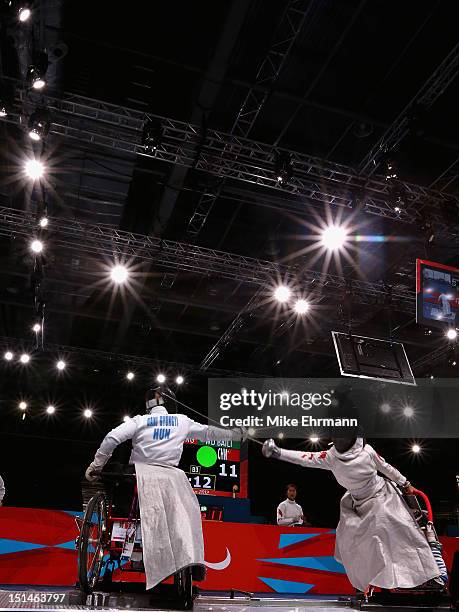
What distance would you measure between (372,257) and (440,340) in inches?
163

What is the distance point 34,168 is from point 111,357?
693cm

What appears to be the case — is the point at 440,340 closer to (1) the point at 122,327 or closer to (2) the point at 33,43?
(1) the point at 122,327

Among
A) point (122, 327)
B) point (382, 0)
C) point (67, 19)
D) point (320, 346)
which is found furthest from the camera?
point (320, 346)

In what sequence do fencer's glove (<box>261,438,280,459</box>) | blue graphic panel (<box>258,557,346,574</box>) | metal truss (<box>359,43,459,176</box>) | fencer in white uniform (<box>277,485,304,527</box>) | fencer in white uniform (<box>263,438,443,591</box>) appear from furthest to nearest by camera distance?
fencer in white uniform (<box>277,485,304,527</box>) → metal truss (<box>359,43,459,176</box>) → blue graphic panel (<box>258,557,346,574</box>) → fencer's glove (<box>261,438,280,459</box>) → fencer in white uniform (<box>263,438,443,591</box>)

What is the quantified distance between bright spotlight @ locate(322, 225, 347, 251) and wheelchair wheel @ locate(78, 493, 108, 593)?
646 centimetres

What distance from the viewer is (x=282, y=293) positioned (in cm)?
1074

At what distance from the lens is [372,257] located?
10.3 meters

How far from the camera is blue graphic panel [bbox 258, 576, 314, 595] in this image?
6410 millimetres

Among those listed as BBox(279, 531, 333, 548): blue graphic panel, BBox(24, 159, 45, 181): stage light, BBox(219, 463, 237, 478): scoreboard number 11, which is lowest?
BBox(279, 531, 333, 548): blue graphic panel

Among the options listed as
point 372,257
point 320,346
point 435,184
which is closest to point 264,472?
point 320,346

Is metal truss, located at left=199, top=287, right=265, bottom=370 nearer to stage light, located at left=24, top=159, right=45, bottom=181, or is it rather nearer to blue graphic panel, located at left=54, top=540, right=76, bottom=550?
stage light, located at left=24, top=159, right=45, bottom=181

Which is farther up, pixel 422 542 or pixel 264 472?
pixel 264 472

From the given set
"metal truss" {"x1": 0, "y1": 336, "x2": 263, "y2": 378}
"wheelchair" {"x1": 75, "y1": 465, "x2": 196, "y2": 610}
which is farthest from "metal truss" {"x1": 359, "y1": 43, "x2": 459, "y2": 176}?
"metal truss" {"x1": 0, "y1": 336, "x2": 263, "y2": 378}

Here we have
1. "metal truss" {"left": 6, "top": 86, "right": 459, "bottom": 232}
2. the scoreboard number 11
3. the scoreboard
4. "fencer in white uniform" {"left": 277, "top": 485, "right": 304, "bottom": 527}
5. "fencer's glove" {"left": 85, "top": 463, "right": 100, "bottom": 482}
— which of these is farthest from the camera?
the scoreboard number 11
